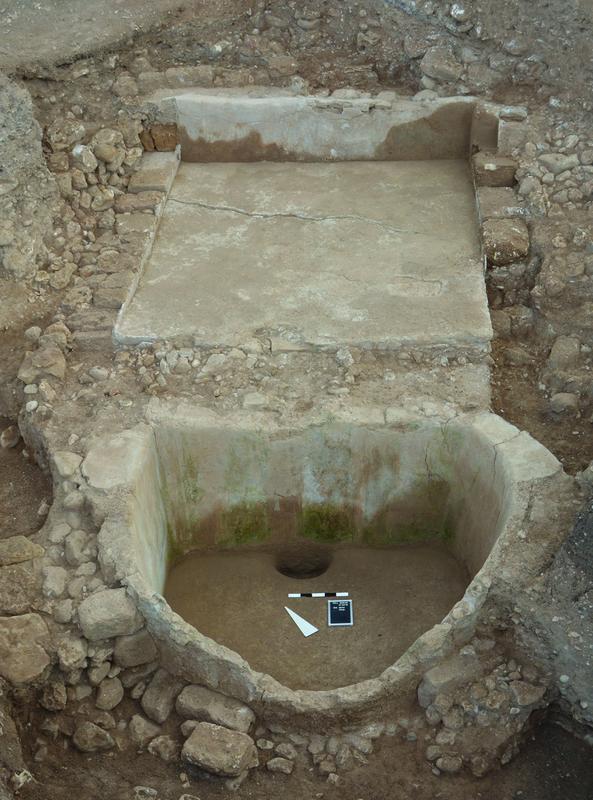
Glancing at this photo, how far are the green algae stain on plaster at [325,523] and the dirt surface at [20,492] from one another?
55.3 inches

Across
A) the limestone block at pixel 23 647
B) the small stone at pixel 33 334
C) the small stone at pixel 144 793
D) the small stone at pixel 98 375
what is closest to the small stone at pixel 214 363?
the small stone at pixel 98 375

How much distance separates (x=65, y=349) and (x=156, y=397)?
681mm

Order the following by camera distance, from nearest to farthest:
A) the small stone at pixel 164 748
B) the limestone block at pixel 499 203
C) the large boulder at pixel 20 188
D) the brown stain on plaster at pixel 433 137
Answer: the small stone at pixel 164 748, the large boulder at pixel 20 188, the limestone block at pixel 499 203, the brown stain on plaster at pixel 433 137

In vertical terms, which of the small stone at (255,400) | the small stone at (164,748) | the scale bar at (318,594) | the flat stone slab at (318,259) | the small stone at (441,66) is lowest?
the scale bar at (318,594)

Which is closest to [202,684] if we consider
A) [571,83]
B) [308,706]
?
[308,706]

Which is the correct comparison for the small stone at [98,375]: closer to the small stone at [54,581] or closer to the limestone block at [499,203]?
the small stone at [54,581]

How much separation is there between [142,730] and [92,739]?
0.21 m

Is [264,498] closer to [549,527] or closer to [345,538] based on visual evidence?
[345,538]

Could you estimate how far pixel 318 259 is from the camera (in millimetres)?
5887

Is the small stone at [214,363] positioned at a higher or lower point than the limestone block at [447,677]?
higher

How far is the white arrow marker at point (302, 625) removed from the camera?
198 inches

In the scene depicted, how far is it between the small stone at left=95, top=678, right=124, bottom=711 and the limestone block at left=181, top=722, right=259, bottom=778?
395mm

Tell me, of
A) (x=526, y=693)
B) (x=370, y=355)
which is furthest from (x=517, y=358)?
(x=526, y=693)

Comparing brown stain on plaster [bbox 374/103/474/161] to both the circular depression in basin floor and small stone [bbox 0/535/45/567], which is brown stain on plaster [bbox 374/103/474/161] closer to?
the circular depression in basin floor
